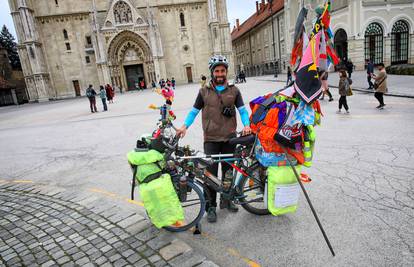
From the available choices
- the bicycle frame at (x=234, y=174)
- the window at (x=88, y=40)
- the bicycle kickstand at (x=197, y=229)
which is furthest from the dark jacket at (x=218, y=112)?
the window at (x=88, y=40)

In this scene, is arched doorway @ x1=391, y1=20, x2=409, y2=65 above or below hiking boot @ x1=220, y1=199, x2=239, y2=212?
above

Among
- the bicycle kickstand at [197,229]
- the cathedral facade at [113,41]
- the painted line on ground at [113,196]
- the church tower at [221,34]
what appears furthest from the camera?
the church tower at [221,34]

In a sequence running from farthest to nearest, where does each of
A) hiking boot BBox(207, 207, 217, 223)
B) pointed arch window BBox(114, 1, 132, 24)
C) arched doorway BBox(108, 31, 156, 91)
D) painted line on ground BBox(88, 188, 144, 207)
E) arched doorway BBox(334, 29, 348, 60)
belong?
arched doorway BBox(108, 31, 156, 91) → pointed arch window BBox(114, 1, 132, 24) → arched doorway BBox(334, 29, 348, 60) → painted line on ground BBox(88, 188, 144, 207) → hiking boot BBox(207, 207, 217, 223)

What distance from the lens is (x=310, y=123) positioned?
9.75 ft

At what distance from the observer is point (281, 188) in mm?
3086

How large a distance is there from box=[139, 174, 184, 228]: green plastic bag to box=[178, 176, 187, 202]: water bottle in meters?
0.16

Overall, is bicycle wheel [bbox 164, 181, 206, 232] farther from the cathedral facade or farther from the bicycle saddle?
the cathedral facade

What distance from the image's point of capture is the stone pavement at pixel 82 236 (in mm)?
3113

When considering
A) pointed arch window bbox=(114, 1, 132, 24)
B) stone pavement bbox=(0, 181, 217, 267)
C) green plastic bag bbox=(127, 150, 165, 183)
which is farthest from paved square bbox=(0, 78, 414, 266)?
A: pointed arch window bbox=(114, 1, 132, 24)

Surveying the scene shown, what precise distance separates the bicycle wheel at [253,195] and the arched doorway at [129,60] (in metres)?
40.7

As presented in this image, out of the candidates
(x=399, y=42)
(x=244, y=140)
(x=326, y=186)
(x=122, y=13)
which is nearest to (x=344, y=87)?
(x=326, y=186)

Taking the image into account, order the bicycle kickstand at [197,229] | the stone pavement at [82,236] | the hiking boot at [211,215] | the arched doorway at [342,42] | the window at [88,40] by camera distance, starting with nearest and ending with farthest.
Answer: the stone pavement at [82,236]
the bicycle kickstand at [197,229]
the hiking boot at [211,215]
the arched doorway at [342,42]
the window at [88,40]

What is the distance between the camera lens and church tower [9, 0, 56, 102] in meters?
38.3

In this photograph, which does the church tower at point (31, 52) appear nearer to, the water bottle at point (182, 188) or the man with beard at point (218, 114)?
the man with beard at point (218, 114)
